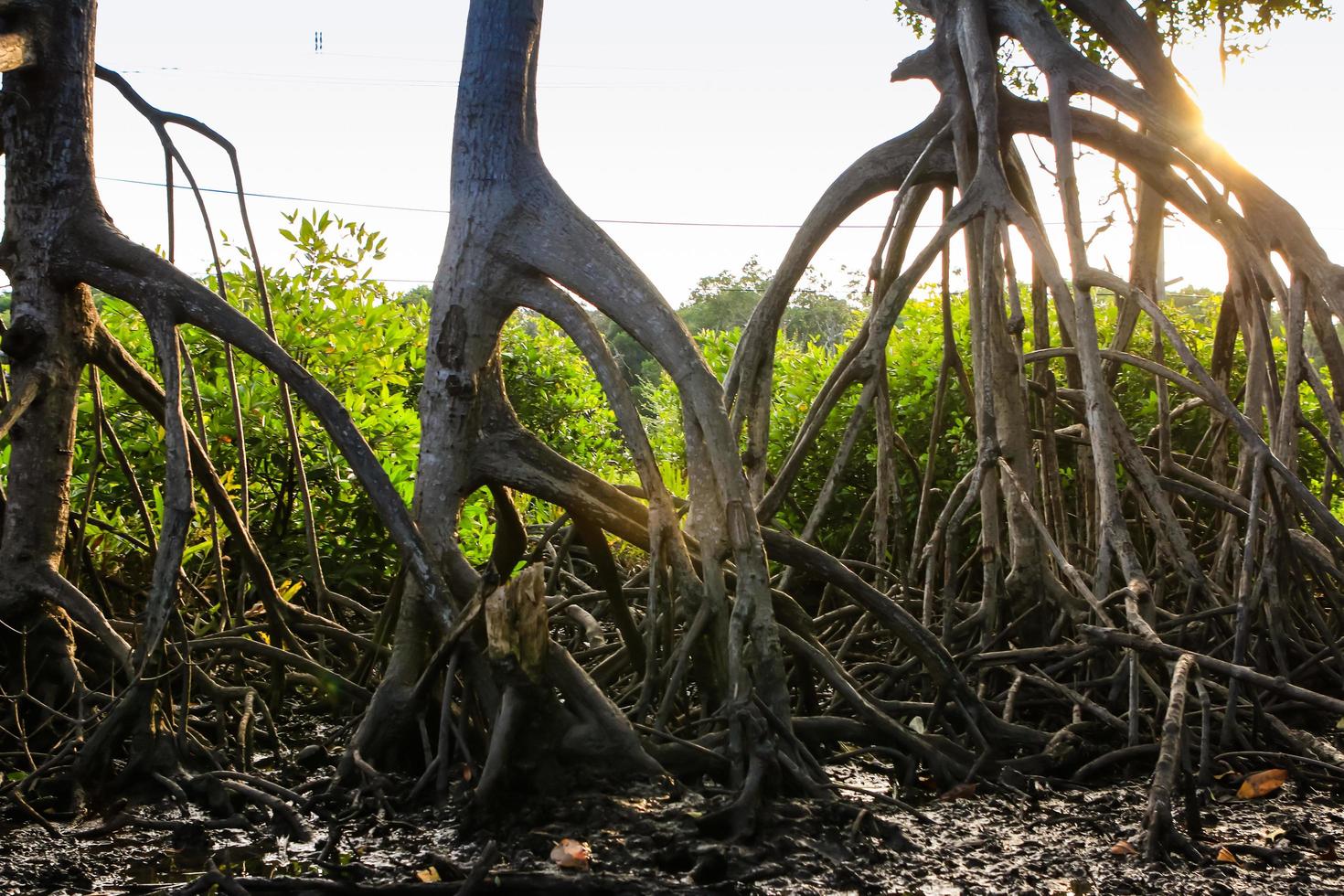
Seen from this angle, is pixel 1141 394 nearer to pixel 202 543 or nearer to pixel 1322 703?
pixel 1322 703

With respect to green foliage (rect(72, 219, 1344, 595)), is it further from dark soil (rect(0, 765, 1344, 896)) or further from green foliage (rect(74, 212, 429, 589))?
dark soil (rect(0, 765, 1344, 896))

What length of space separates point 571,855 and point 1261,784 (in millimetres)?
2040

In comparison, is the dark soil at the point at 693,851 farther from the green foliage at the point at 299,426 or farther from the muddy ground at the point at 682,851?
→ the green foliage at the point at 299,426

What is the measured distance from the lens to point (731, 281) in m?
38.9

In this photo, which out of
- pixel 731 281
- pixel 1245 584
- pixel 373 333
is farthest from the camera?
pixel 731 281

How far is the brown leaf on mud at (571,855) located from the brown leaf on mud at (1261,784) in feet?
6.26

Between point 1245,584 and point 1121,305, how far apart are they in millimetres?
1867

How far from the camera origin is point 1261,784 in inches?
147

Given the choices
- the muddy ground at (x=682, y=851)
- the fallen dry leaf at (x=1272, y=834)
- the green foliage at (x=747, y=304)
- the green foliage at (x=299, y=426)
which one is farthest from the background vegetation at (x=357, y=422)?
the green foliage at (x=747, y=304)

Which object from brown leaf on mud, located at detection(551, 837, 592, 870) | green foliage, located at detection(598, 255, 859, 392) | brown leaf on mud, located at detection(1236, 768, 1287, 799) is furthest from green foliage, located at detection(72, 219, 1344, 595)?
green foliage, located at detection(598, 255, 859, 392)

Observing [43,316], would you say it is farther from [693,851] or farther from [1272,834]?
[1272,834]

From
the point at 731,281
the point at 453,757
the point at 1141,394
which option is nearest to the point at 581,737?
the point at 453,757

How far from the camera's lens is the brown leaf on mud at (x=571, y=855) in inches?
116

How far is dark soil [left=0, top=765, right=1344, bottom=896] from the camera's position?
2873 mm
